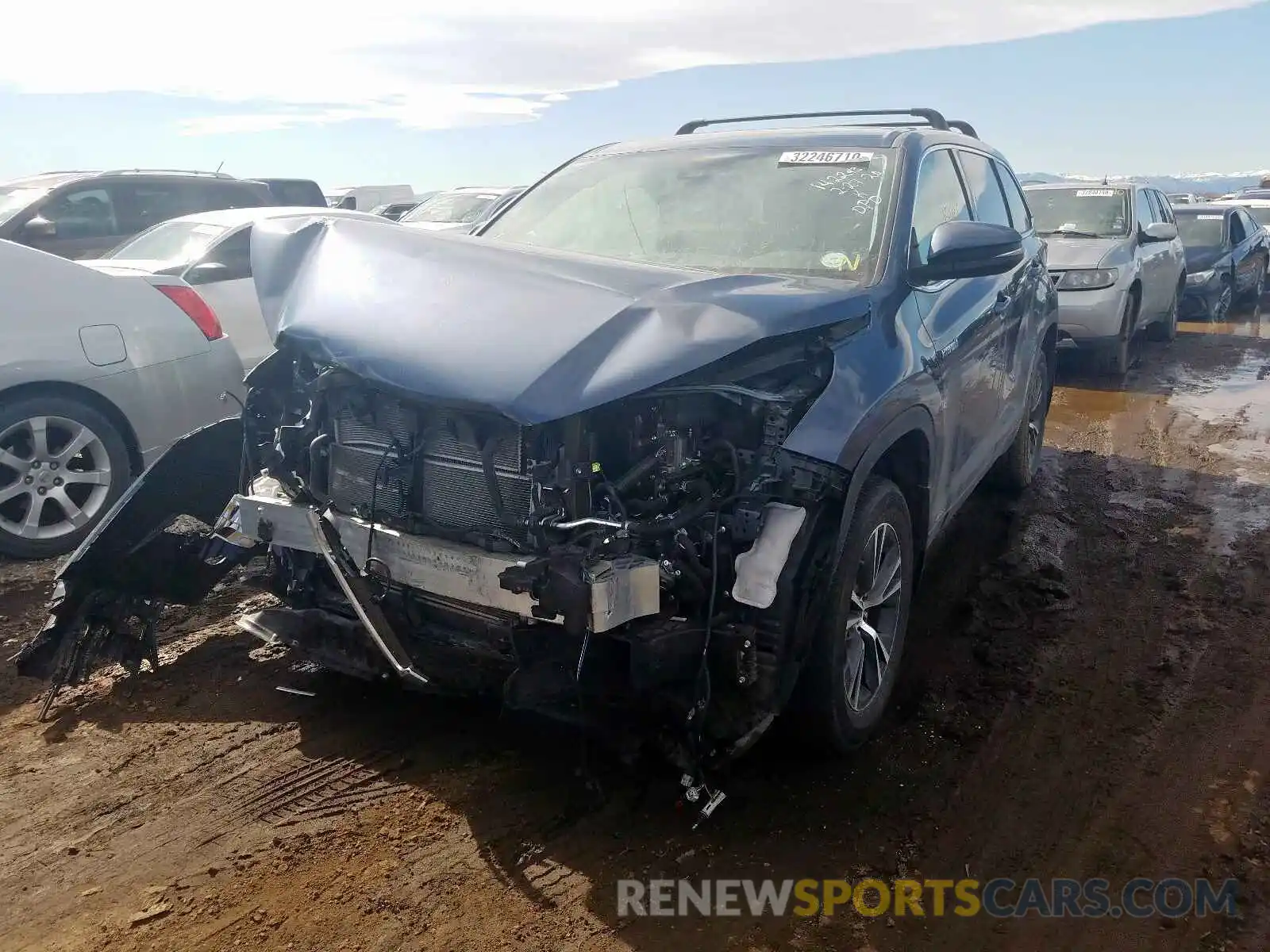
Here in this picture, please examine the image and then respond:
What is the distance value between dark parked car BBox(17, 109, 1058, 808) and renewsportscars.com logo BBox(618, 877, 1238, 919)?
27cm

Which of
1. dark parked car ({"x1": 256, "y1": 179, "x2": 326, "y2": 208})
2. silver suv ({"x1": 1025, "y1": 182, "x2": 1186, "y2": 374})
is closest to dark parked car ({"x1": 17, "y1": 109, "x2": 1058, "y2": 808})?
silver suv ({"x1": 1025, "y1": 182, "x2": 1186, "y2": 374})

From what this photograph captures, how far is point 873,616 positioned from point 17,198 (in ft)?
31.9

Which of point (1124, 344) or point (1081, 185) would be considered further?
point (1081, 185)

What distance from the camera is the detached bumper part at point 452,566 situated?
2.52m

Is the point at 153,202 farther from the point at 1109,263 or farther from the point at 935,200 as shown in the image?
the point at 1109,263

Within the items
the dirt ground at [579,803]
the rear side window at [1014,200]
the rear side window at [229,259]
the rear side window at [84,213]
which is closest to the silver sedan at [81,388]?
the dirt ground at [579,803]

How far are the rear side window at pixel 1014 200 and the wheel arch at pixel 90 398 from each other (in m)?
4.90

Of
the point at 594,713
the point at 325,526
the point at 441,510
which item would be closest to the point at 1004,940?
the point at 594,713

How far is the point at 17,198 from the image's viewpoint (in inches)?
372

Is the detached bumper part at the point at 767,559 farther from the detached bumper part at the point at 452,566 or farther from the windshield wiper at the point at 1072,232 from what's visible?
the windshield wiper at the point at 1072,232

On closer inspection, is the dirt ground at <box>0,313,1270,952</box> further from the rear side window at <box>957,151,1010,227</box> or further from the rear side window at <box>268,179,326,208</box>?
the rear side window at <box>268,179,326,208</box>

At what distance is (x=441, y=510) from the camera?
2.86 metres

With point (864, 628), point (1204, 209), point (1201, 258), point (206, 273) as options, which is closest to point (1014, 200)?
point (864, 628)

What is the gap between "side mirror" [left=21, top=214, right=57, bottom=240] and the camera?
29.0ft
